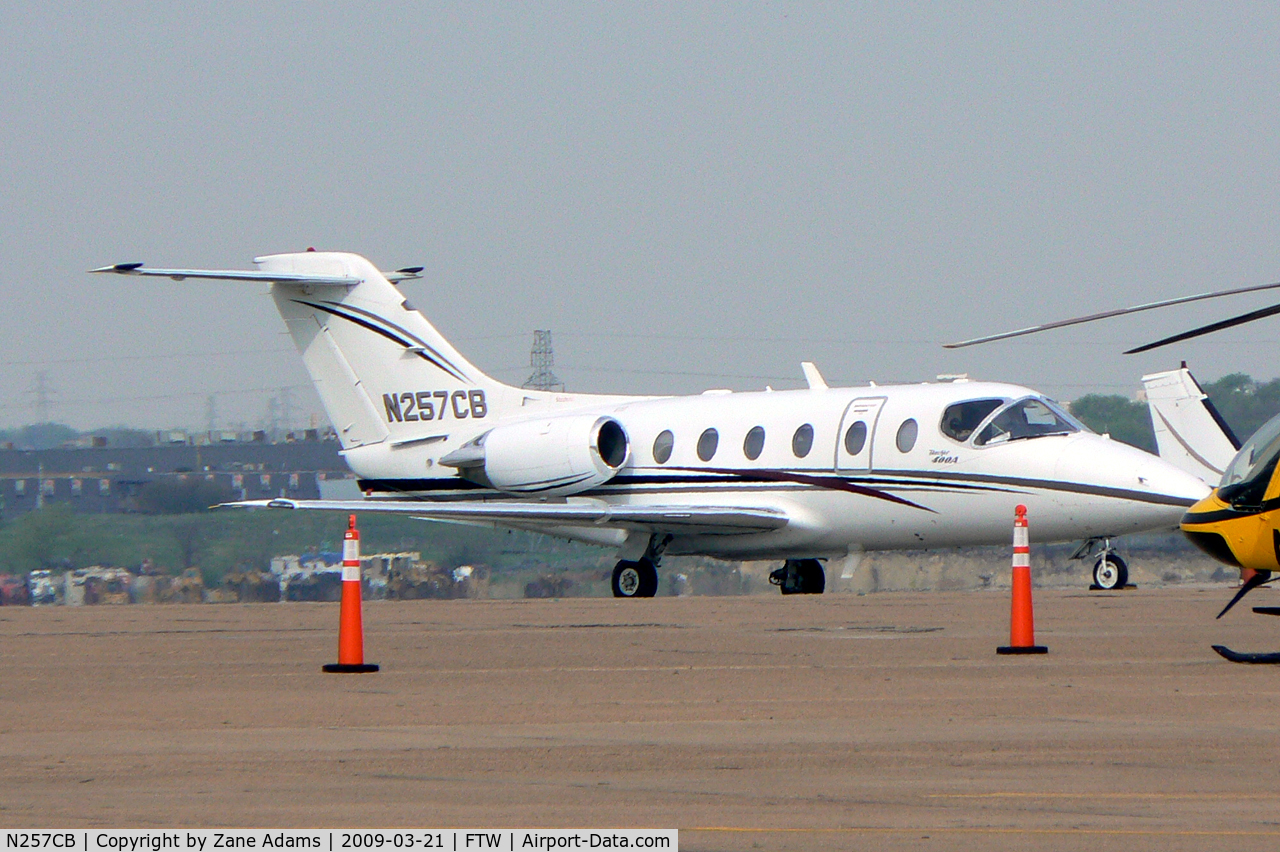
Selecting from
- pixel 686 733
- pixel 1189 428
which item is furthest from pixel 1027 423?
pixel 1189 428

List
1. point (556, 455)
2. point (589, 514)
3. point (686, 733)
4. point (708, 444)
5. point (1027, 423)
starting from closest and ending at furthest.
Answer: point (686, 733), point (1027, 423), point (589, 514), point (708, 444), point (556, 455)

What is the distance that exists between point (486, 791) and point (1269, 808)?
2.78 meters

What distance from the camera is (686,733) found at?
8.02m

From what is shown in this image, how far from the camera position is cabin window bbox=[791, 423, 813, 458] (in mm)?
21656

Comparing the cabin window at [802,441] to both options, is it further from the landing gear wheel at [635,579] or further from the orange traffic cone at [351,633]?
the orange traffic cone at [351,633]

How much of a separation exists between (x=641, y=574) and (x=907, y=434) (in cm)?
435

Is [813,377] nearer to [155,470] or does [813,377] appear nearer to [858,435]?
[858,435]

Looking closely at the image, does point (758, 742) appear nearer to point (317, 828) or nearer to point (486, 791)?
point (486, 791)

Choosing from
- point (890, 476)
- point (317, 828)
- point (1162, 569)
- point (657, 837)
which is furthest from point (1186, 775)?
point (1162, 569)

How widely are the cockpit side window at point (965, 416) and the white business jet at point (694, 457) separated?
1.0 inches

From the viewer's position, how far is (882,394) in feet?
70.3

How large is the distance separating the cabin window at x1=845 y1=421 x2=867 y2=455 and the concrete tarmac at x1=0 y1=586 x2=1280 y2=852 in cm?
688
